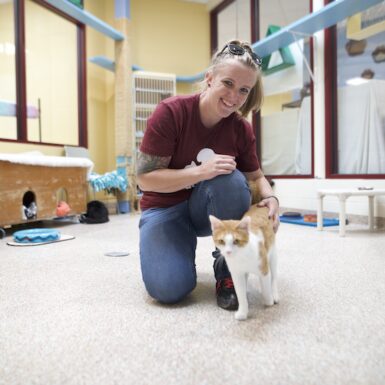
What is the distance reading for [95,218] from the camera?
10.5 feet

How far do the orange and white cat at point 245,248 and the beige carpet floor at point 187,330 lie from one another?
8cm

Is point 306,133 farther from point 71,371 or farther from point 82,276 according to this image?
point 71,371

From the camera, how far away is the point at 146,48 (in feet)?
14.8

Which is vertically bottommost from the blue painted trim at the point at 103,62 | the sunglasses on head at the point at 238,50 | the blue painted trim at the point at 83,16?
the sunglasses on head at the point at 238,50

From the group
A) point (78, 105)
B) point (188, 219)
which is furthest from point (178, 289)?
point (78, 105)

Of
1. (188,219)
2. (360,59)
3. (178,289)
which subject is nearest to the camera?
(178,289)

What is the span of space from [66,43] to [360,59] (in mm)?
3095

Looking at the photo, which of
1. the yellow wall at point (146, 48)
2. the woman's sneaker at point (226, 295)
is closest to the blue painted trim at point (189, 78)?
the yellow wall at point (146, 48)

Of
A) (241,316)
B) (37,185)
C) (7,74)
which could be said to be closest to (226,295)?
(241,316)

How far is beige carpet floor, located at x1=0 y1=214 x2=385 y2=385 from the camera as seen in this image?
0.73 m

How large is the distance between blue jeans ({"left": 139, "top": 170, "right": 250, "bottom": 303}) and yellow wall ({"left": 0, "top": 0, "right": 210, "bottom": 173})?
3.28 meters

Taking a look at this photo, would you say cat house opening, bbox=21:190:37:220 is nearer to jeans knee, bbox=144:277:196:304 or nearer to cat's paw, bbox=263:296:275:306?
jeans knee, bbox=144:277:196:304

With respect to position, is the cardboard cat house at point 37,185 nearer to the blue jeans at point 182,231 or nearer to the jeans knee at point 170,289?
the blue jeans at point 182,231

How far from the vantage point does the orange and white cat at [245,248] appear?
91 centimetres
